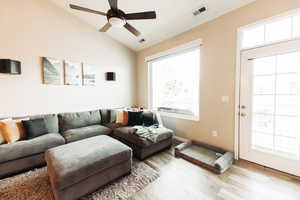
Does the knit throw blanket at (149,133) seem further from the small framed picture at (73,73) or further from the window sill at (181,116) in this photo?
the small framed picture at (73,73)

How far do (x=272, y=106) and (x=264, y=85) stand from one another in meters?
0.36

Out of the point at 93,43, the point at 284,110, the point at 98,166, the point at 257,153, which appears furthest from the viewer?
the point at 93,43

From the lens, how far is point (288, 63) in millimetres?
1928

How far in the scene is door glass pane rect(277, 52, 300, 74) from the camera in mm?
1863

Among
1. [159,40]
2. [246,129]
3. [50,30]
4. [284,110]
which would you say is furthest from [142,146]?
[50,30]

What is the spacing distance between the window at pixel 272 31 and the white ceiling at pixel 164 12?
0.48 meters

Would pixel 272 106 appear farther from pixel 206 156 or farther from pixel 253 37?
pixel 206 156

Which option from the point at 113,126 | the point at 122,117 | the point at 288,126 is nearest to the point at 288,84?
the point at 288,126

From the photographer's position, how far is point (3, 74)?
2504 millimetres

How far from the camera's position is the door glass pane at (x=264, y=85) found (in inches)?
81.6

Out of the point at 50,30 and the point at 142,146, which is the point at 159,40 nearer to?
the point at 50,30

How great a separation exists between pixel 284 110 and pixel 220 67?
3.94 feet

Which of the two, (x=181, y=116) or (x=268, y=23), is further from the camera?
(x=181, y=116)

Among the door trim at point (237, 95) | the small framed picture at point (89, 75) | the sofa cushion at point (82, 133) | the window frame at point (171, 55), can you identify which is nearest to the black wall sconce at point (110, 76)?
the small framed picture at point (89, 75)
